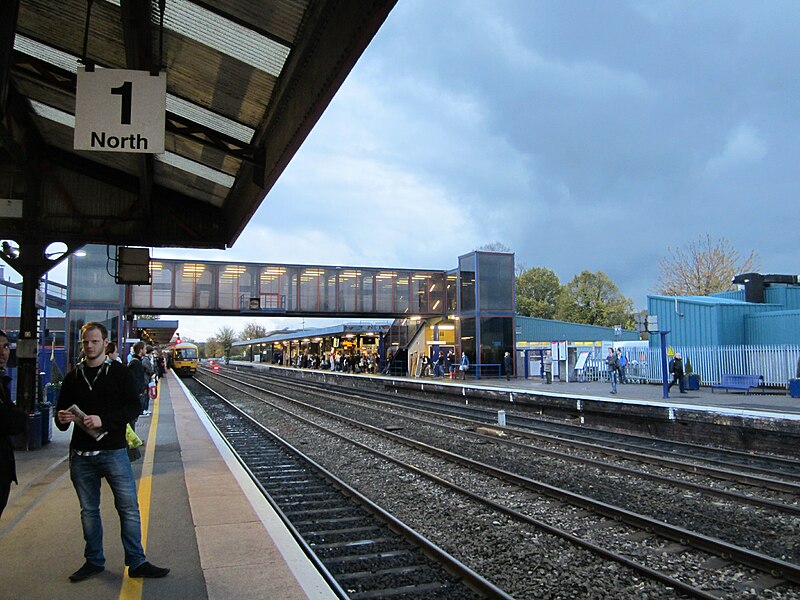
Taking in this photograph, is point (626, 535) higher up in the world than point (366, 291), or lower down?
lower down

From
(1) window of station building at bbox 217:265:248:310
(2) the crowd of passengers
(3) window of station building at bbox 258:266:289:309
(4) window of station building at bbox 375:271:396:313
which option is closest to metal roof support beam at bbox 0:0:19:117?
(3) window of station building at bbox 258:266:289:309

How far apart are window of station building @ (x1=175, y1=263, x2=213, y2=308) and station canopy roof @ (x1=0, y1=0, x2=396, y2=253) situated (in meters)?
27.8

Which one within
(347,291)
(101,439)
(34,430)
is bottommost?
(34,430)

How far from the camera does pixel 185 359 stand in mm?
48406

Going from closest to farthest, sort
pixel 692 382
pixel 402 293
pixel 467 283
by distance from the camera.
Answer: pixel 692 382 → pixel 467 283 → pixel 402 293

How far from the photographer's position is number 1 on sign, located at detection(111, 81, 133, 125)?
542 centimetres

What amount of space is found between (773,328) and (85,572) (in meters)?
26.2

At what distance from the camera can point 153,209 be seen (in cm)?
1020

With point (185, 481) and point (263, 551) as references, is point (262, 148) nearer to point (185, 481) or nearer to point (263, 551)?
point (185, 481)

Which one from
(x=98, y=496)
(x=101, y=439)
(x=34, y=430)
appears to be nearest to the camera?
(x=101, y=439)

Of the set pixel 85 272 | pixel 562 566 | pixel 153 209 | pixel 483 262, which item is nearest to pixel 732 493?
pixel 562 566

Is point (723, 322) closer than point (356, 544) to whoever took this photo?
No

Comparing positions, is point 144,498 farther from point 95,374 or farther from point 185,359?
point 185,359

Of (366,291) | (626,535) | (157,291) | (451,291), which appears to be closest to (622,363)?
(451,291)
